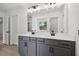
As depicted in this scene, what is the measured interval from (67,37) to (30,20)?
81cm

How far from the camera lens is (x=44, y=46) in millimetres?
2090

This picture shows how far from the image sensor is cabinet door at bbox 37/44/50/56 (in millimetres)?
2058

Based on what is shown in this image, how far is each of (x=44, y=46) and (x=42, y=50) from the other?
0.09 meters

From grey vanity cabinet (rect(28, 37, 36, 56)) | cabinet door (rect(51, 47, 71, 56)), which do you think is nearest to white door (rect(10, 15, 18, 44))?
grey vanity cabinet (rect(28, 37, 36, 56))

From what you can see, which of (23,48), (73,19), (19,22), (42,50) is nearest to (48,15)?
(73,19)

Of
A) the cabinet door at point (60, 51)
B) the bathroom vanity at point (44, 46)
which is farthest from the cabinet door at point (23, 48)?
the cabinet door at point (60, 51)

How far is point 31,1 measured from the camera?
77.5 inches

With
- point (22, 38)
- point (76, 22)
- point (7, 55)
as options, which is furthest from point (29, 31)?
point (76, 22)

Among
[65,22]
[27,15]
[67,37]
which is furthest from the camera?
[27,15]

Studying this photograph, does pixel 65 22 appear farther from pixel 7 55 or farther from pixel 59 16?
pixel 7 55

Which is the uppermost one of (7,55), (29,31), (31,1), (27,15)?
(31,1)

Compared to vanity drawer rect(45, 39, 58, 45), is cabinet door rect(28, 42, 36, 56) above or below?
→ below

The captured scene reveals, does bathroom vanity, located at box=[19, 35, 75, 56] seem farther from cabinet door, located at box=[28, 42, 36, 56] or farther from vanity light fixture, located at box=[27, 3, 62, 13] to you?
vanity light fixture, located at box=[27, 3, 62, 13]

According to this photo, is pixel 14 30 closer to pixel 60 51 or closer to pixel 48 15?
pixel 48 15
